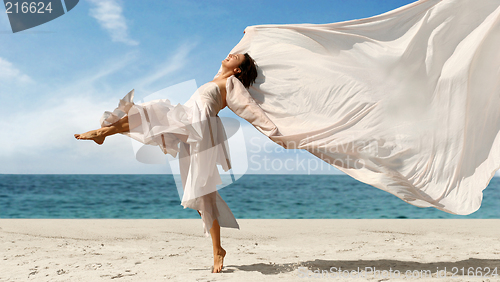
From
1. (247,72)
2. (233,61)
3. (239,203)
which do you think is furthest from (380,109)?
(239,203)

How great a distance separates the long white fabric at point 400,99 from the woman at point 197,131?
196mm

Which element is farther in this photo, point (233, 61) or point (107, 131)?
point (233, 61)

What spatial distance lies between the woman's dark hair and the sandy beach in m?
1.93

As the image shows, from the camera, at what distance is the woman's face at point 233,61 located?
3490 millimetres

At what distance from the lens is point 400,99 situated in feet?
11.2

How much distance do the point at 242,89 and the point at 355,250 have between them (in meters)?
2.64

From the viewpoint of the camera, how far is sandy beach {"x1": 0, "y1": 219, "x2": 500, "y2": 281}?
341 centimetres

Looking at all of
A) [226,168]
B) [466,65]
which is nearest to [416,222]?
[466,65]

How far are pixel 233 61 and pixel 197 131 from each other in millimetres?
819

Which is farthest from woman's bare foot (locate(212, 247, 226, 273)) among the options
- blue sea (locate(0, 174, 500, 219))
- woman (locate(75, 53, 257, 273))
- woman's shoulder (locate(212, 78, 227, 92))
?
blue sea (locate(0, 174, 500, 219))

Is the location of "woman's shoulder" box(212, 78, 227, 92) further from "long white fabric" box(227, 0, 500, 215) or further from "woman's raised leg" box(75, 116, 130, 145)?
"woman's raised leg" box(75, 116, 130, 145)

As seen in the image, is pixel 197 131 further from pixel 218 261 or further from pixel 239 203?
pixel 239 203

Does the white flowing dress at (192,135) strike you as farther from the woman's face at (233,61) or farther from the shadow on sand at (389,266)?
the shadow on sand at (389,266)

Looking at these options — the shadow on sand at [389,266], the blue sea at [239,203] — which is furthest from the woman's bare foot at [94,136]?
the blue sea at [239,203]
